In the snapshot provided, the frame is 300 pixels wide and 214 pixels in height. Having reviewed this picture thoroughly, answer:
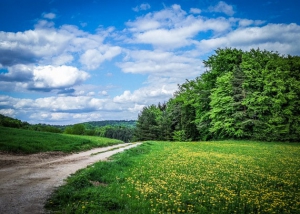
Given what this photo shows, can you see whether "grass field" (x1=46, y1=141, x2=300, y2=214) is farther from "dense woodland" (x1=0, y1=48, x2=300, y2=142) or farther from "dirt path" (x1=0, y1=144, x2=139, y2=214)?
"dense woodland" (x1=0, y1=48, x2=300, y2=142)

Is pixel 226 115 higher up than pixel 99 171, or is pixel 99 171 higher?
pixel 226 115

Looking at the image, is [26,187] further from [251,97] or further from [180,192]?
[251,97]

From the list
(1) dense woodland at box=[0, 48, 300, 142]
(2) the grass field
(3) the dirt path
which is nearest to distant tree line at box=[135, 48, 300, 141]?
(1) dense woodland at box=[0, 48, 300, 142]

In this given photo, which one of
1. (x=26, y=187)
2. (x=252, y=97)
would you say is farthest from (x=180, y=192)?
(x=252, y=97)

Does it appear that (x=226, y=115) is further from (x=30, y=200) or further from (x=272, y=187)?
(x=30, y=200)

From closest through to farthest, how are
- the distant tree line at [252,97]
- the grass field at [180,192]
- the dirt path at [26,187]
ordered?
1. the dirt path at [26,187]
2. the grass field at [180,192]
3. the distant tree line at [252,97]

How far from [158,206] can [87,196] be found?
116 inches

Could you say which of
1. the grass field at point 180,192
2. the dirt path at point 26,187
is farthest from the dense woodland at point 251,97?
the dirt path at point 26,187

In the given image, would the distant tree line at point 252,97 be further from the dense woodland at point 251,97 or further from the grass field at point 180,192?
the grass field at point 180,192

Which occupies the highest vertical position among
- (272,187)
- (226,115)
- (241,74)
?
(241,74)

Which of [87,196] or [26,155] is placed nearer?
[87,196]

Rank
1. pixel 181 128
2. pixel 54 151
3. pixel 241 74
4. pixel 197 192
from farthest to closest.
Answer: pixel 181 128, pixel 241 74, pixel 54 151, pixel 197 192

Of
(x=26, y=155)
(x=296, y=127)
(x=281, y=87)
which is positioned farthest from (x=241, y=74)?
(x=26, y=155)

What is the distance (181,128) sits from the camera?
65812 mm
